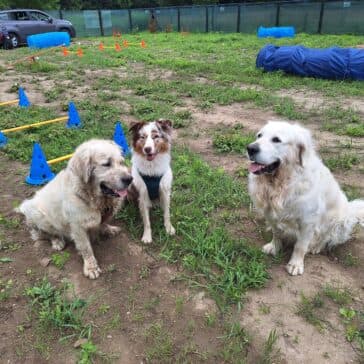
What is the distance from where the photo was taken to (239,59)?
44.3 ft

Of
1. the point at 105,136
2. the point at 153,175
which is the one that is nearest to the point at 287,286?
the point at 153,175

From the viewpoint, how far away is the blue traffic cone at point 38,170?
4.86 m

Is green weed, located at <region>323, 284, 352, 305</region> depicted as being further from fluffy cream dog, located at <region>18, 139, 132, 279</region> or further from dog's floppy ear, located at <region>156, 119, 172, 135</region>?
dog's floppy ear, located at <region>156, 119, 172, 135</region>

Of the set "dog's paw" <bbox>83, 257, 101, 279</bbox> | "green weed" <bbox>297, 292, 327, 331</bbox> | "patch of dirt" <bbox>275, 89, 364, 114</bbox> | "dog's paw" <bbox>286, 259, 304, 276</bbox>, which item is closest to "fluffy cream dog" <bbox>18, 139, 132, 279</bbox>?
"dog's paw" <bbox>83, 257, 101, 279</bbox>

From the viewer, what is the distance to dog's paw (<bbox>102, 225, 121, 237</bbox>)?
12.5 ft

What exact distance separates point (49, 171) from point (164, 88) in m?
5.66

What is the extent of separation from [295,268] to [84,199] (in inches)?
85.7

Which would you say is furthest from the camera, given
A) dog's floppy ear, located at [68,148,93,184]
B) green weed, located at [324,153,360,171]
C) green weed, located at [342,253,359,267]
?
green weed, located at [324,153,360,171]

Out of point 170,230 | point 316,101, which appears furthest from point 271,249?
point 316,101

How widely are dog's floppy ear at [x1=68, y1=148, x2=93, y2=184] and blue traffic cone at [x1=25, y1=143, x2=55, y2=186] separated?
204 cm

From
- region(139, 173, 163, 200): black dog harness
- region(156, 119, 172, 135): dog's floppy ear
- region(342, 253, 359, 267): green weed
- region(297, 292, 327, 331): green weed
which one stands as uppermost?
region(156, 119, 172, 135): dog's floppy ear

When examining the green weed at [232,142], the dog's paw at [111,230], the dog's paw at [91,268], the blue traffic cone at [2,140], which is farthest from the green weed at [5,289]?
the green weed at [232,142]

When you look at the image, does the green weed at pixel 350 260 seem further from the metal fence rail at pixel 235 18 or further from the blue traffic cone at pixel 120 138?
the metal fence rail at pixel 235 18

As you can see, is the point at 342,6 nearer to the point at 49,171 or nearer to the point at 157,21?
the point at 157,21
